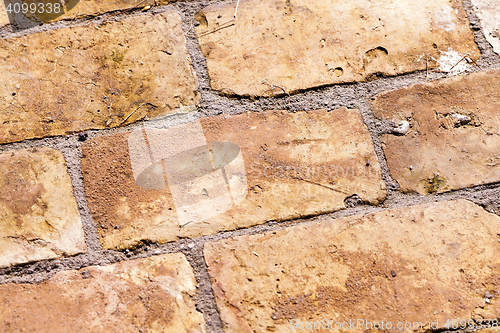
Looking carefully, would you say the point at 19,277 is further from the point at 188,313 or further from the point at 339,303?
the point at 339,303

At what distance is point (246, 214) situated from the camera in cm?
99

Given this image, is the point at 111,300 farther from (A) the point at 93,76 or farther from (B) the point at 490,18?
(B) the point at 490,18

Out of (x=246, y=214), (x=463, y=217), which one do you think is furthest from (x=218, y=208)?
(x=463, y=217)

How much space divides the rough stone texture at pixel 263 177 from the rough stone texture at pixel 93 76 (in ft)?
0.32

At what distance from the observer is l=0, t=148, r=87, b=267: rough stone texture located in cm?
98

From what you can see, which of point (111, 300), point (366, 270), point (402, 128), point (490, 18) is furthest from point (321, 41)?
point (111, 300)

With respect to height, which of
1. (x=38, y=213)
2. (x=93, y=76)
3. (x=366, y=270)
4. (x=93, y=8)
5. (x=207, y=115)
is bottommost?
(x=366, y=270)

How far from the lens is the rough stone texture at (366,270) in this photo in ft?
3.05

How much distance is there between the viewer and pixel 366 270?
0.95 m

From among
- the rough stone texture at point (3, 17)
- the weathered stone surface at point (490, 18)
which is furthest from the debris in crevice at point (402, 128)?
the rough stone texture at point (3, 17)

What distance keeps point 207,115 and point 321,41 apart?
387 mm

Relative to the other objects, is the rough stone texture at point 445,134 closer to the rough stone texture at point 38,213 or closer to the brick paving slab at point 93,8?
the brick paving slab at point 93,8

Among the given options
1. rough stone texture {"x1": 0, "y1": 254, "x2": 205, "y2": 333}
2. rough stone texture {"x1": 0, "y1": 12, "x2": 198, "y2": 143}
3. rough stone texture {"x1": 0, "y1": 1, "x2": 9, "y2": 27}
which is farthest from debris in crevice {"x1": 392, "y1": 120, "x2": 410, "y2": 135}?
rough stone texture {"x1": 0, "y1": 1, "x2": 9, "y2": 27}

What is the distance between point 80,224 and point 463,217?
997mm
